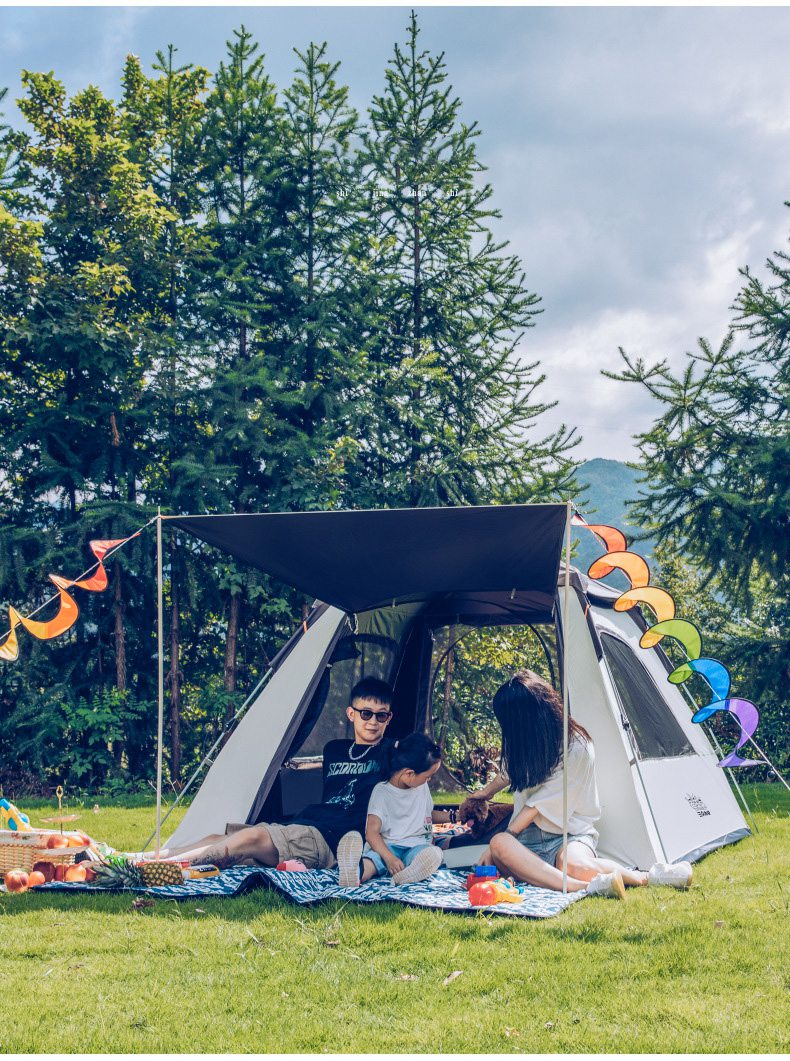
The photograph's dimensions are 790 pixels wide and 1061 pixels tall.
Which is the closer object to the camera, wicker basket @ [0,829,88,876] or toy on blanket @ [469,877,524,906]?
toy on blanket @ [469,877,524,906]

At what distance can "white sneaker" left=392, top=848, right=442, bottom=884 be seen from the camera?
13.9ft

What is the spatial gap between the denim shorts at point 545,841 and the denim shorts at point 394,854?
1.55ft

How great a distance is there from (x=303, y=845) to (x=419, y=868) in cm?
74

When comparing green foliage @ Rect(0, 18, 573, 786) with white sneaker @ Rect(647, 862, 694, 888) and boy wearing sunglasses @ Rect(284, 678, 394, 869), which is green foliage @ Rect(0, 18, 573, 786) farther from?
white sneaker @ Rect(647, 862, 694, 888)

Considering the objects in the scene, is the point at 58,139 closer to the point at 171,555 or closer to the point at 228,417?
the point at 228,417

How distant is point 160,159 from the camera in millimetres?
9383

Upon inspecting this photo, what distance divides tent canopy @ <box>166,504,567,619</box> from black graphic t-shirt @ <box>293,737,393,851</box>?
879 mm

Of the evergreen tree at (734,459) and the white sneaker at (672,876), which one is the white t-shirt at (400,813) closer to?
the white sneaker at (672,876)

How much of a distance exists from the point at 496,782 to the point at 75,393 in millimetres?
5482

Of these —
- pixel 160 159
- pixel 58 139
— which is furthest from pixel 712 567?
pixel 58 139

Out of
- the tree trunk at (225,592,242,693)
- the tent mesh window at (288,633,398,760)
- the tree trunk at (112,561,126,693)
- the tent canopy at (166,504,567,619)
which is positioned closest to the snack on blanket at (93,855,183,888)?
the tent mesh window at (288,633,398,760)

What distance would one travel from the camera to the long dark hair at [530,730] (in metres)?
4.44

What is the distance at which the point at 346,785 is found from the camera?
501 cm

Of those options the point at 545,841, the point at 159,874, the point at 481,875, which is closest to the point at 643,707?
the point at 545,841
